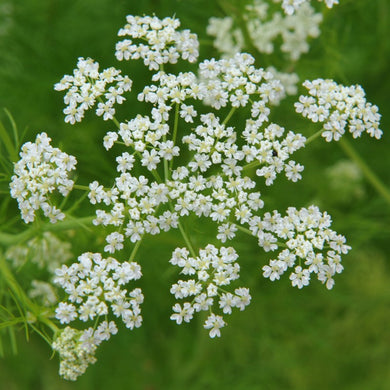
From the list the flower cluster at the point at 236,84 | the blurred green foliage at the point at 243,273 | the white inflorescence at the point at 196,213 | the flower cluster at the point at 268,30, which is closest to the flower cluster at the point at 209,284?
the white inflorescence at the point at 196,213

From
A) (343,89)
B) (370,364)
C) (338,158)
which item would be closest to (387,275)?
(370,364)

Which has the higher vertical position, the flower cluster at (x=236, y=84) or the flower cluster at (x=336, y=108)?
the flower cluster at (x=236, y=84)

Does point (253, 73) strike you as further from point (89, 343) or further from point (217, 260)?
point (89, 343)

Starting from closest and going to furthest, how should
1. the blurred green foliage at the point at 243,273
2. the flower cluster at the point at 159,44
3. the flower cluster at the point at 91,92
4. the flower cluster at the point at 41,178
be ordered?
the flower cluster at the point at 41,178, the flower cluster at the point at 91,92, the flower cluster at the point at 159,44, the blurred green foliage at the point at 243,273

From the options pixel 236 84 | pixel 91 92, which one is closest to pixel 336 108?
pixel 236 84

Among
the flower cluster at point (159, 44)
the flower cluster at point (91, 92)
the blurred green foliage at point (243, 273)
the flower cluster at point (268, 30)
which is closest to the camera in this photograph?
the flower cluster at point (91, 92)

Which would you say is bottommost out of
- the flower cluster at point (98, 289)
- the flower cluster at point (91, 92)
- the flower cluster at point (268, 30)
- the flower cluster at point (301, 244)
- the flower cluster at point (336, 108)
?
the flower cluster at point (301, 244)

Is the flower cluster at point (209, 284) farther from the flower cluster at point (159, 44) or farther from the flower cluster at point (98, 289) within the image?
the flower cluster at point (159, 44)

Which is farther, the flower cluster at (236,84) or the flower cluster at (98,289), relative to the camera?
the flower cluster at (236,84)
